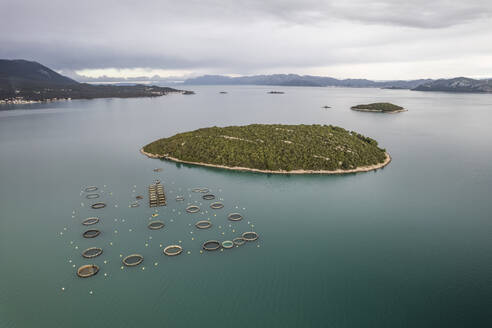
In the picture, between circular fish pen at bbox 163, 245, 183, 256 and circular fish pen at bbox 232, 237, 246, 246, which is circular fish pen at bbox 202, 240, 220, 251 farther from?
circular fish pen at bbox 163, 245, 183, 256

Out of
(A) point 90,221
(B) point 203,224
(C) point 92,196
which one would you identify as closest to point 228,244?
(B) point 203,224

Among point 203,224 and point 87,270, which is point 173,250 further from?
point 87,270

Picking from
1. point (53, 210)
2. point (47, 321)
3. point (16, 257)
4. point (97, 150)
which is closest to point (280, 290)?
point (47, 321)

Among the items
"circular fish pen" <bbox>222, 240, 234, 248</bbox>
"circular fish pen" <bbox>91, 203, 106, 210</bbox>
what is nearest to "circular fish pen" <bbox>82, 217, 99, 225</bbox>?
"circular fish pen" <bbox>91, 203, 106, 210</bbox>

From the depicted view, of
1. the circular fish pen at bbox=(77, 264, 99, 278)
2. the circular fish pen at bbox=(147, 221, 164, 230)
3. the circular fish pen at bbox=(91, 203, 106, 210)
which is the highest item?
the circular fish pen at bbox=(91, 203, 106, 210)

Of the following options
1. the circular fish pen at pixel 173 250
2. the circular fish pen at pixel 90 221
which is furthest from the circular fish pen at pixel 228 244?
the circular fish pen at pixel 90 221

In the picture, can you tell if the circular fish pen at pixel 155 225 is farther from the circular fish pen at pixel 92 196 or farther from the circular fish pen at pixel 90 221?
the circular fish pen at pixel 92 196

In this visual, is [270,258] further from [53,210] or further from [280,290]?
[53,210]
